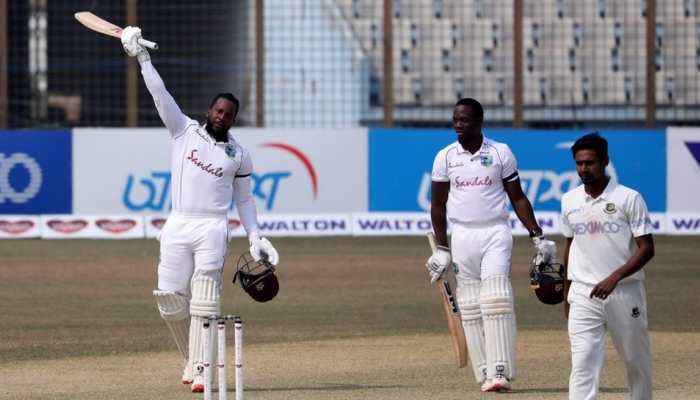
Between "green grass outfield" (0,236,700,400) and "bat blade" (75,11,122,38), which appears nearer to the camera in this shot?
"bat blade" (75,11,122,38)

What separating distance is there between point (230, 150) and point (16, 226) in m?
20.1

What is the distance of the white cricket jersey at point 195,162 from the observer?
1142 centimetres

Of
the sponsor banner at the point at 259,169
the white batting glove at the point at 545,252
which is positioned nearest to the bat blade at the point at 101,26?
the white batting glove at the point at 545,252

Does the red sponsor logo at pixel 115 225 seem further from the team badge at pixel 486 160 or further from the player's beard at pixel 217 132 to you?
the team badge at pixel 486 160

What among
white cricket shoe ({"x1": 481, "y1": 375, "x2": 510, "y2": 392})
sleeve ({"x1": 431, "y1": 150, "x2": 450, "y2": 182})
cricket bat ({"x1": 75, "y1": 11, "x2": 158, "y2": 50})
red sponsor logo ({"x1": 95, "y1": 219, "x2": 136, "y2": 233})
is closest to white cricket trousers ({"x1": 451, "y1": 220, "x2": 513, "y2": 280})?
sleeve ({"x1": 431, "y1": 150, "x2": 450, "y2": 182})

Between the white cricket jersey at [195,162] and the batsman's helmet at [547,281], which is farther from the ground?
the white cricket jersey at [195,162]

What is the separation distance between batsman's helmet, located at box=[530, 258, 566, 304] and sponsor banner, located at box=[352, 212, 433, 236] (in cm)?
1959

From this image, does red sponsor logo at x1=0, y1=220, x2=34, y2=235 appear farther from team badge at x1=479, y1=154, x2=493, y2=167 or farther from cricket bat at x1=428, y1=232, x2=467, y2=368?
team badge at x1=479, y1=154, x2=493, y2=167

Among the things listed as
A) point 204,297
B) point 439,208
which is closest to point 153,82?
point 204,297

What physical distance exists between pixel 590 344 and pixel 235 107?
343 cm

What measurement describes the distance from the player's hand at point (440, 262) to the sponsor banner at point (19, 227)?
65.7 ft

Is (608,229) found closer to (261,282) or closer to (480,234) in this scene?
(480,234)

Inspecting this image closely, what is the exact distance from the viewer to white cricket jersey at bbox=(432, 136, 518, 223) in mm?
11570

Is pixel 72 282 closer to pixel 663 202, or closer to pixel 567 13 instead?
pixel 663 202
